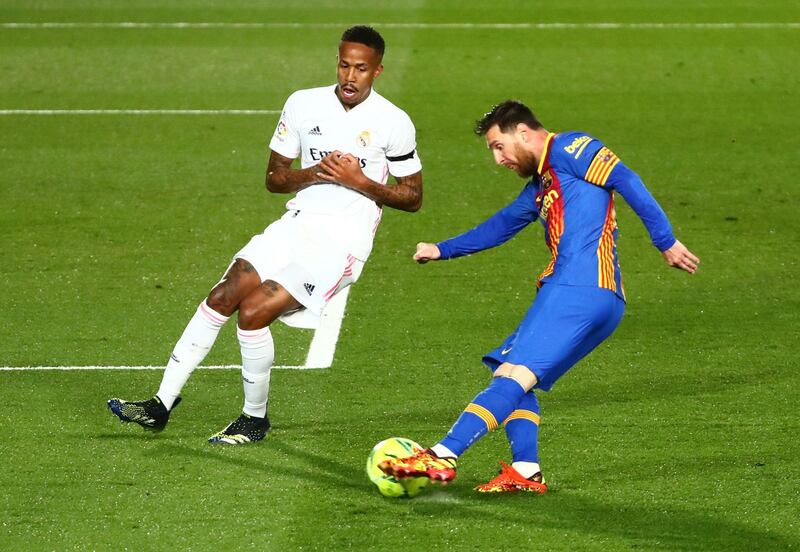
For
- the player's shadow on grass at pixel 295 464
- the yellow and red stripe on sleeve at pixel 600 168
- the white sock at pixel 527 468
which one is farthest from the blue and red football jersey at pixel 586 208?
the player's shadow on grass at pixel 295 464

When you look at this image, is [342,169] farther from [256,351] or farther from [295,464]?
[295,464]

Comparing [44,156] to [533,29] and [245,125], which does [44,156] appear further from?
[533,29]

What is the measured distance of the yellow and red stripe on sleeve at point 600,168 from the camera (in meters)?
5.90

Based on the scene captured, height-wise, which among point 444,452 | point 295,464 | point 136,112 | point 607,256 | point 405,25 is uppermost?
point 405,25

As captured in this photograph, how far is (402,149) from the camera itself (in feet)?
22.2

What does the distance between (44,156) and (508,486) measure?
7.20 m

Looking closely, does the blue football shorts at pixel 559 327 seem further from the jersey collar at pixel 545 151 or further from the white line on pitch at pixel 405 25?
the white line on pitch at pixel 405 25

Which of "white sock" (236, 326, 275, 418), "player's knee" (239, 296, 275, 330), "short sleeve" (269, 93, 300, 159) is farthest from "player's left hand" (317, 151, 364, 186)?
"white sock" (236, 326, 275, 418)

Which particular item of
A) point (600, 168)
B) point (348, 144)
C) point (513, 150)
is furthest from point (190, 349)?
point (600, 168)

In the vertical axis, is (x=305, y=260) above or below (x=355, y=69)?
below

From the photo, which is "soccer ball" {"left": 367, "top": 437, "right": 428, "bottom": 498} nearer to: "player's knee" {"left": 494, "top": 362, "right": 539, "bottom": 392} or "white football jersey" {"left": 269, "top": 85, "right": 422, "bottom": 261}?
"player's knee" {"left": 494, "top": 362, "right": 539, "bottom": 392}

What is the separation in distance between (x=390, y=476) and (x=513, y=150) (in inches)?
57.5

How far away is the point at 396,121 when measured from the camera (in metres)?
6.76

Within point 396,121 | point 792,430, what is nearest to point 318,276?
point 396,121
